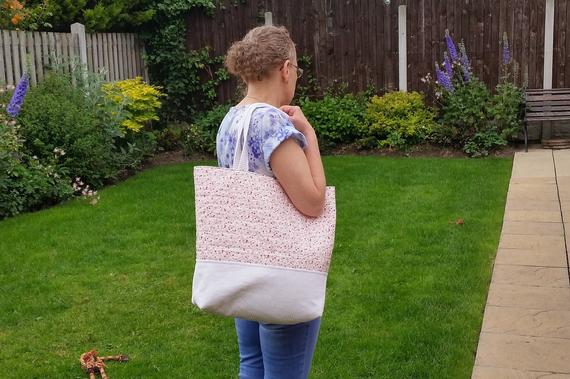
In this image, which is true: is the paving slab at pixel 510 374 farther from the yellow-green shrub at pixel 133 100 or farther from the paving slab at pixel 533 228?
the yellow-green shrub at pixel 133 100

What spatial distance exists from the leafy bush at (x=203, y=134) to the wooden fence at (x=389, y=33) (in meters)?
1.09

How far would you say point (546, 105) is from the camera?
A: 998 centimetres

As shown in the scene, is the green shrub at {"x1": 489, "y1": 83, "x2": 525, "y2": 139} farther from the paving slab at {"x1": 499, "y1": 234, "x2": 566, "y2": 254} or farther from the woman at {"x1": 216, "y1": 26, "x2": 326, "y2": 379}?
the woman at {"x1": 216, "y1": 26, "x2": 326, "y2": 379}

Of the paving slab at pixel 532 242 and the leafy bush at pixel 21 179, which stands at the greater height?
the leafy bush at pixel 21 179

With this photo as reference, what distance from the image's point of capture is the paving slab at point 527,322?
3957 millimetres

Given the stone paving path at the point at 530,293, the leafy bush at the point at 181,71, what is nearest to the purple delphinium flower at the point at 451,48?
the stone paving path at the point at 530,293

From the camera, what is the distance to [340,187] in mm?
7754

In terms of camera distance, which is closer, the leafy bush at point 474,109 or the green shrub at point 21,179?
the green shrub at point 21,179

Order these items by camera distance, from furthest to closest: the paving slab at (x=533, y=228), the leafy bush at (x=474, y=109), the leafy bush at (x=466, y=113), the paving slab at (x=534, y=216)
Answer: the leafy bush at (x=466, y=113) < the leafy bush at (x=474, y=109) < the paving slab at (x=534, y=216) < the paving slab at (x=533, y=228)

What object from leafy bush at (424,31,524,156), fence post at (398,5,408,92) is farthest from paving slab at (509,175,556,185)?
fence post at (398,5,408,92)

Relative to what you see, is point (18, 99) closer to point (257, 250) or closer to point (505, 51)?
point (257, 250)

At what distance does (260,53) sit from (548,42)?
9106 mm

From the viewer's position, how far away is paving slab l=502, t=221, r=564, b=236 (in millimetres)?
5902

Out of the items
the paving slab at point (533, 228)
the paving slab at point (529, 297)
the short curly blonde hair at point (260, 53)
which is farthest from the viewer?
the paving slab at point (533, 228)
